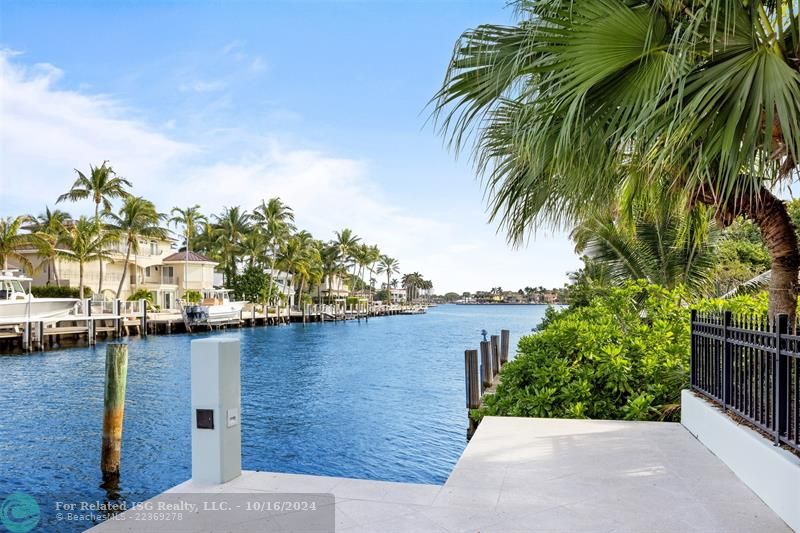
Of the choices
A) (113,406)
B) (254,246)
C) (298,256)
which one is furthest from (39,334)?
(298,256)

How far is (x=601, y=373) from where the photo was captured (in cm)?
798

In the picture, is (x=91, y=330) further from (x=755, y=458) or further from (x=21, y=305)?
(x=755, y=458)

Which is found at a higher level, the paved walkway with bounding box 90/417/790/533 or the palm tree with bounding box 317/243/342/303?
the palm tree with bounding box 317/243/342/303

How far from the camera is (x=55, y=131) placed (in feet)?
66.3

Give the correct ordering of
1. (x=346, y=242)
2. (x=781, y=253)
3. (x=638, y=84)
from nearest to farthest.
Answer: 1. (x=638, y=84)
2. (x=781, y=253)
3. (x=346, y=242)

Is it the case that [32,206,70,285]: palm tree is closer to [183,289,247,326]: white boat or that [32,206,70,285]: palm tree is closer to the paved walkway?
[183,289,247,326]: white boat

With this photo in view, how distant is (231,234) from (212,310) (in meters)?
17.9

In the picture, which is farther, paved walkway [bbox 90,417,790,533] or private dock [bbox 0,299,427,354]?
private dock [bbox 0,299,427,354]

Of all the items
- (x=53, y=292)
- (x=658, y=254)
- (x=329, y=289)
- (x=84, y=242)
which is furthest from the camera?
(x=329, y=289)

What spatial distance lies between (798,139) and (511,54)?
6.77 ft

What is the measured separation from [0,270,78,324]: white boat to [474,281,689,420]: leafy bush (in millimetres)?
29117

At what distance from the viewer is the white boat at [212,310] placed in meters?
44.8

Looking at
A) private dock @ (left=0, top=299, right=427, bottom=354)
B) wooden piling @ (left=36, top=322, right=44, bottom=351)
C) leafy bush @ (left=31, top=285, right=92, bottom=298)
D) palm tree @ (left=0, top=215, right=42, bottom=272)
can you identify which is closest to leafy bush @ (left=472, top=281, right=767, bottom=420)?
wooden piling @ (left=36, top=322, right=44, bottom=351)

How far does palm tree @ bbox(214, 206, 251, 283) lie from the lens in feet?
205
